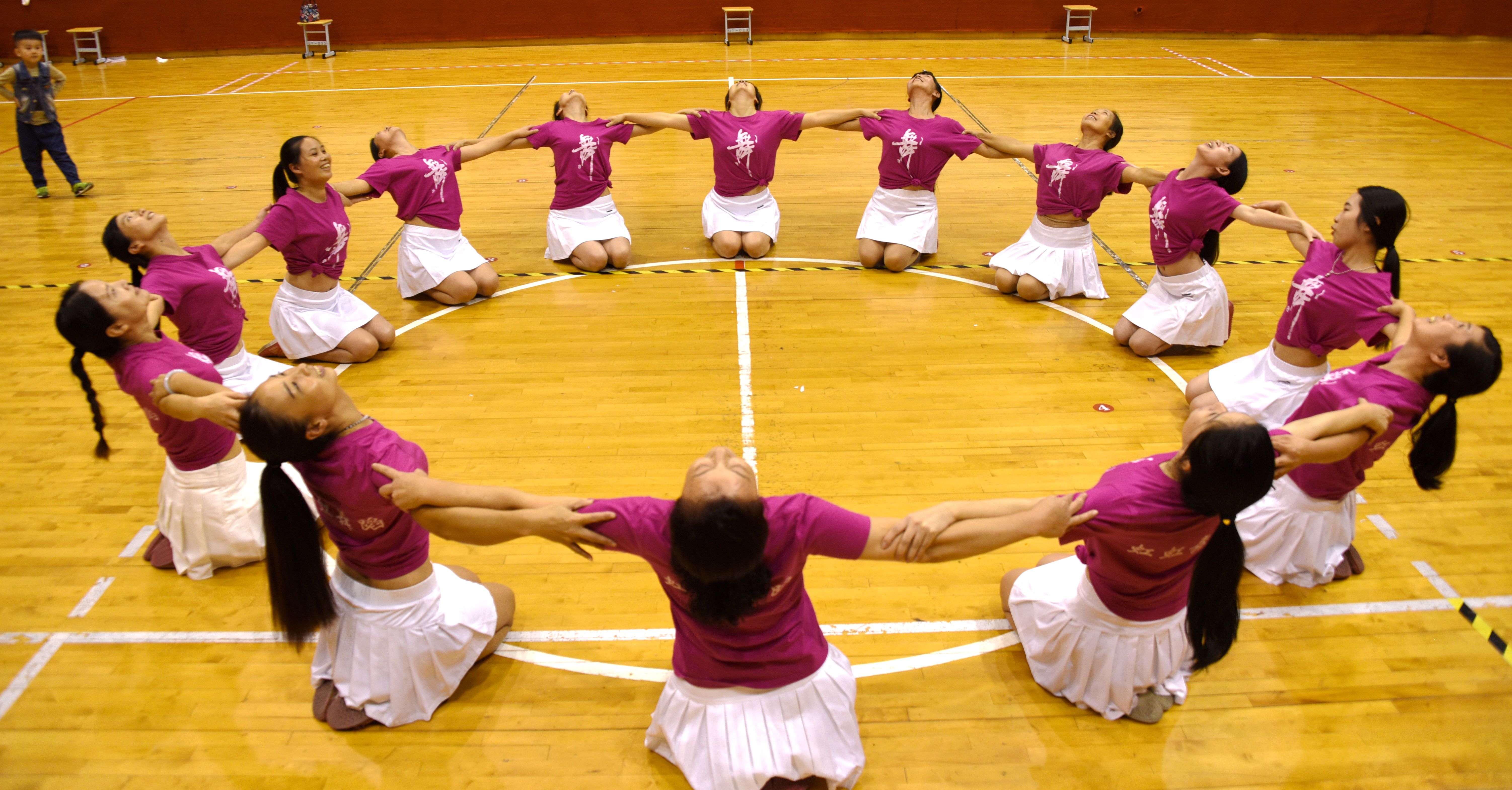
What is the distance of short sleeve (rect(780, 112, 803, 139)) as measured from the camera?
26.3 feet

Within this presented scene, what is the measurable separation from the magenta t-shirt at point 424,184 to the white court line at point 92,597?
143 inches

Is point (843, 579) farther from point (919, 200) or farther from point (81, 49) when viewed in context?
point (81, 49)

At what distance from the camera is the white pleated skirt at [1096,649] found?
11.8 ft

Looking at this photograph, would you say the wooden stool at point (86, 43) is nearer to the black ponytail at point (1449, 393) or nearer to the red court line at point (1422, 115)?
the black ponytail at point (1449, 393)

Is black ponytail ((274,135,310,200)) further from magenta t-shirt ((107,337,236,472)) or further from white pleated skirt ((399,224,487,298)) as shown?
magenta t-shirt ((107,337,236,472))

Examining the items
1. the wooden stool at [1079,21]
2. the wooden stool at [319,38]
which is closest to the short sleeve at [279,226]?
the wooden stool at [319,38]

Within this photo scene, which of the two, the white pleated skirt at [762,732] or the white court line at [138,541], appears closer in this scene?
the white pleated skirt at [762,732]

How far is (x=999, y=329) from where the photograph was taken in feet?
22.9

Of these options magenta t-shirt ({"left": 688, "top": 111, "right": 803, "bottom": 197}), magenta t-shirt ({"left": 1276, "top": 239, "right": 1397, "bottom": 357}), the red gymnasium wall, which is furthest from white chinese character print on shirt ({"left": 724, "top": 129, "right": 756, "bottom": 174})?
the red gymnasium wall

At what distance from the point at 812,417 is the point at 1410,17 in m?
18.3

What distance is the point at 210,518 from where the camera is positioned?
14.8 ft

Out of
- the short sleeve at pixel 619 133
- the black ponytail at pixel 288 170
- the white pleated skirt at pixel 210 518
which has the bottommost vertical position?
the white pleated skirt at pixel 210 518

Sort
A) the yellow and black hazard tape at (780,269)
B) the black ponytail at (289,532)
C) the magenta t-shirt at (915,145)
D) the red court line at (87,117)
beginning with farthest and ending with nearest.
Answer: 1. the red court line at (87,117)
2. the yellow and black hazard tape at (780,269)
3. the magenta t-shirt at (915,145)
4. the black ponytail at (289,532)

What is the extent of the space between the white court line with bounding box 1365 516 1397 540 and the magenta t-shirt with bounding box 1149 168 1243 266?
Answer: 2.10 metres
